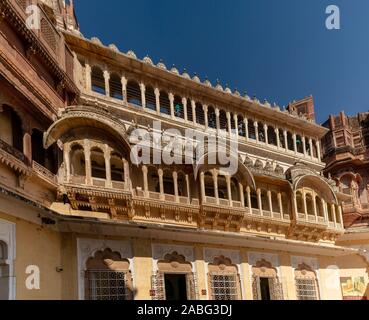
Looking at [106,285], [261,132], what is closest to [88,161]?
[106,285]

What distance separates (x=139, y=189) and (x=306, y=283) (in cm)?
1026

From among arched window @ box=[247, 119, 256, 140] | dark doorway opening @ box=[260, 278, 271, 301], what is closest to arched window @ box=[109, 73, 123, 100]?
arched window @ box=[247, 119, 256, 140]

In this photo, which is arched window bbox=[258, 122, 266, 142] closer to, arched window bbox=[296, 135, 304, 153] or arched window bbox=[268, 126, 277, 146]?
arched window bbox=[268, 126, 277, 146]

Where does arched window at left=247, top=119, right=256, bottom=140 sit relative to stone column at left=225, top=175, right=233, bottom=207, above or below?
above

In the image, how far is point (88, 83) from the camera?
1830 centimetres

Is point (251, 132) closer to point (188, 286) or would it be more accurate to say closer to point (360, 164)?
point (188, 286)

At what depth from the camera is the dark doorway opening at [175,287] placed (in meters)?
18.6

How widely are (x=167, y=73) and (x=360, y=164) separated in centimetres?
1908

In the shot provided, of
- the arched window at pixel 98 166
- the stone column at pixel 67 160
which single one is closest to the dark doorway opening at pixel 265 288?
the arched window at pixel 98 166

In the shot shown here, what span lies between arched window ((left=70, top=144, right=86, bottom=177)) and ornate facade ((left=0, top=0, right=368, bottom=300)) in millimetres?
52

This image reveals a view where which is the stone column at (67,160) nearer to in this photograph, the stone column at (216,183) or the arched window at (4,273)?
the arched window at (4,273)

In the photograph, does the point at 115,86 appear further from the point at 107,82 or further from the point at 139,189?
the point at 139,189

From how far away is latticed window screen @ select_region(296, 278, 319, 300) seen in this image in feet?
71.6

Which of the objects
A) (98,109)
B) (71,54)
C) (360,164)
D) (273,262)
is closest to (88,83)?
(71,54)
